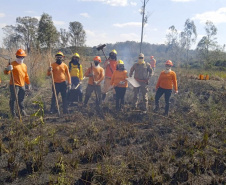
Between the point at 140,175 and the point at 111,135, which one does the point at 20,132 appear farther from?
the point at 140,175

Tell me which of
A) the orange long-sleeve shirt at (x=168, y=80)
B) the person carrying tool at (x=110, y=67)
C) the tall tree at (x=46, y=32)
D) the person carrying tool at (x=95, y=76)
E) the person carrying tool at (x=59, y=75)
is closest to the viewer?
the person carrying tool at (x=59, y=75)

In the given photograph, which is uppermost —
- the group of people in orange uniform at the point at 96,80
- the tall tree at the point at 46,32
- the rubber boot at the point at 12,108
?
the tall tree at the point at 46,32

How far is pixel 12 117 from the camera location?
18.8 ft

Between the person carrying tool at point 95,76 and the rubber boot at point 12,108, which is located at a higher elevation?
the person carrying tool at point 95,76

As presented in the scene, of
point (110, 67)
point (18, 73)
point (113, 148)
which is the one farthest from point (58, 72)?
point (113, 148)

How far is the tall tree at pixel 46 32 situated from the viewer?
16.7 meters

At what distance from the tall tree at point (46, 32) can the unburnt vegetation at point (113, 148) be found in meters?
11.0

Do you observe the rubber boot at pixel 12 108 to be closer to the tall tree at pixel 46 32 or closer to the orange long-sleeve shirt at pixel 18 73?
the orange long-sleeve shirt at pixel 18 73

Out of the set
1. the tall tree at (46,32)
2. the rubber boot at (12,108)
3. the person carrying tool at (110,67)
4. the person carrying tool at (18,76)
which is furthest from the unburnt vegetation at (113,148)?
the tall tree at (46,32)

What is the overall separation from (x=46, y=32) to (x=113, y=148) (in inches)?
584

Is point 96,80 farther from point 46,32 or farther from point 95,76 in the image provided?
point 46,32

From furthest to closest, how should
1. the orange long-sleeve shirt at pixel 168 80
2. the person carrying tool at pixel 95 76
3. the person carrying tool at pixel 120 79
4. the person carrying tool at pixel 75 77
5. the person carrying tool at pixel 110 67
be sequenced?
1. the person carrying tool at pixel 110 67
2. the person carrying tool at pixel 75 77
3. the person carrying tool at pixel 95 76
4. the person carrying tool at pixel 120 79
5. the orange long-sleeve shirt at pixel 168 80

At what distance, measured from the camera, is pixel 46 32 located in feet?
55.1

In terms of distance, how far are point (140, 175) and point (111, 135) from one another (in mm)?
1502
